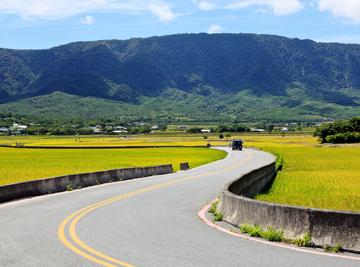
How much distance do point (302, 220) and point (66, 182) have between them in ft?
63.7

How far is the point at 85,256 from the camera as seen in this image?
41.3 ft

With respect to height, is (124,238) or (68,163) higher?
(124,238)

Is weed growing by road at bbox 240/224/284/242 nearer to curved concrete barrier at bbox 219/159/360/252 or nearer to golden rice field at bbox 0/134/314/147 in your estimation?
curved concrete barrier at bbox 219/159/360/252

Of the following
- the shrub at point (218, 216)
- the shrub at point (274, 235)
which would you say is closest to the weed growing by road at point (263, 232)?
the shrub at point (274, 235)

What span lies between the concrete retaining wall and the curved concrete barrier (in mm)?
11277

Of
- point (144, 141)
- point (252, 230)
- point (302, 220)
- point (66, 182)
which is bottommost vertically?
point (144, 141)

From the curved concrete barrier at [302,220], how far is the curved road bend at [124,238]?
0.79 meters

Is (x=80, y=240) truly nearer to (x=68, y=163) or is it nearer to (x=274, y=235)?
(x=274, y=235)

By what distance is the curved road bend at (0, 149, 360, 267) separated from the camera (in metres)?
12.0

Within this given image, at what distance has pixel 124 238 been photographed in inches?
584

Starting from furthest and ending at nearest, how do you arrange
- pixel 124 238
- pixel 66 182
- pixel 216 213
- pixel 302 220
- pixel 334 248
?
pixel 66 182
pixel 216 213
pixel 124 238
pixel 302 220
pixel 334 248

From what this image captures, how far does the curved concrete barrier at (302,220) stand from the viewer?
12.6m

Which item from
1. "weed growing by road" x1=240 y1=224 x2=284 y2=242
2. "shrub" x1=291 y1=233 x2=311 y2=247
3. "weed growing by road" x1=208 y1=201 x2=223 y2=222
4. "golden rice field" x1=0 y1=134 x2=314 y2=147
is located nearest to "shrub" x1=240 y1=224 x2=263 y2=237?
"weed growing by road" x1=240 y1=224 x2=284 y2=242

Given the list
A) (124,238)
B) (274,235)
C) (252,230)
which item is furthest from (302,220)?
(124,238)
